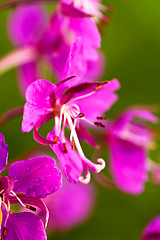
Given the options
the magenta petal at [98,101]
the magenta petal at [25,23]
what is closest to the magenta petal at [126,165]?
the magenta petal at [98,101]

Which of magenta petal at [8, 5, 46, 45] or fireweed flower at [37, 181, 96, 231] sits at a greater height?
magenta petal at [8, 5, 46, 45]

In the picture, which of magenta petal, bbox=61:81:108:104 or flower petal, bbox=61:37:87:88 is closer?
flower petal, bbox=61:37:87:88

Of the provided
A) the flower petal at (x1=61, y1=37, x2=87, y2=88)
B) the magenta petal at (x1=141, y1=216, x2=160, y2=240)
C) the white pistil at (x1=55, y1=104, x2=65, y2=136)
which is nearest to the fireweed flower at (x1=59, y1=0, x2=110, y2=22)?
the flower petal at (x1=61, y1=37, x2=87, y2=88)

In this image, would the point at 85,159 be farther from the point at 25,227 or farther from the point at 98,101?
the point at 98,101

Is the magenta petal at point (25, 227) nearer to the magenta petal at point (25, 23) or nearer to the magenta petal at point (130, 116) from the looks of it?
the magenta petal at point (130, 116)

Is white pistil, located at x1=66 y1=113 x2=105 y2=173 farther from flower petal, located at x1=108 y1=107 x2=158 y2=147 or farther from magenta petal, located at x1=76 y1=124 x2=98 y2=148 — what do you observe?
flower petal, located at x1=108 y1=107 x2=158 y2=147

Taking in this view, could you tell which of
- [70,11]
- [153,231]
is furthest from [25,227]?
[70,11]
